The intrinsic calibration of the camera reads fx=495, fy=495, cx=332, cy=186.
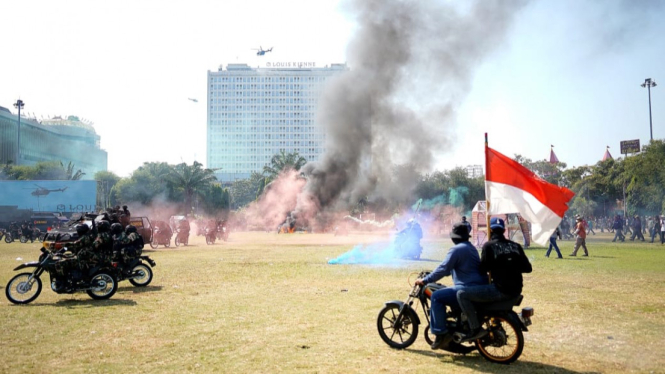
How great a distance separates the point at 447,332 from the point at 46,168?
9291 cm

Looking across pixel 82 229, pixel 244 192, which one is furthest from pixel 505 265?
pixel 244 192

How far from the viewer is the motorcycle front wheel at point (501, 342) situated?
695 centimetres

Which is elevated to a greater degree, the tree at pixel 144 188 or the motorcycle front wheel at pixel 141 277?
the tree at pixel 144 188

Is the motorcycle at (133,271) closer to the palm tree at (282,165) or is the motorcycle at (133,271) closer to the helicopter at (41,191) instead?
the helicopter at (41,191)

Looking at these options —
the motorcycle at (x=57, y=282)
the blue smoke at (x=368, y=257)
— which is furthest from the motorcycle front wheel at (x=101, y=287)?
the blue smoke at (x=368, y=257)

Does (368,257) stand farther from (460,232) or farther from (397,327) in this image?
(460,232)

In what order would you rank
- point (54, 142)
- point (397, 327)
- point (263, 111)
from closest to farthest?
1. point (397, 327)
2. point (54, 142)
3. point (263, 111)

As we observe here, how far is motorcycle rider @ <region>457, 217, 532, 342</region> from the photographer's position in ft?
22.5

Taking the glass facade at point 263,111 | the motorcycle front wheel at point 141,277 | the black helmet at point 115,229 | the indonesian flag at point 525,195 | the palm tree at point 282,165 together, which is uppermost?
the glass facade at point 263,111

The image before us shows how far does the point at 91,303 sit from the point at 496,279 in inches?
388

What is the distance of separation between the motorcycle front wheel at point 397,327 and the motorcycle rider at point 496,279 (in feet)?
3.06

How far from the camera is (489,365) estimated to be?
6996mm

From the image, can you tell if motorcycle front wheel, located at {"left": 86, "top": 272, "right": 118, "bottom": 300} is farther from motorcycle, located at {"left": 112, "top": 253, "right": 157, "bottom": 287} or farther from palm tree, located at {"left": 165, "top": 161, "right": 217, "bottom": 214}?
palm tree, located at {"left": 165, "top": 161, "right": 217, "bottom": 214}

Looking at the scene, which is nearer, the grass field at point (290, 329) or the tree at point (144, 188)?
the grass field at point (290, 329)
